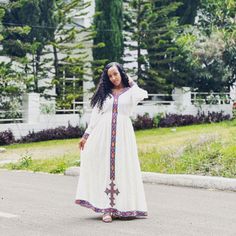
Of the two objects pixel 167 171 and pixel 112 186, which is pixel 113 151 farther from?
pixel 167 171

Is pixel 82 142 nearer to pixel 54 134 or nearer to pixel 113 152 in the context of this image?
pixel 113 152

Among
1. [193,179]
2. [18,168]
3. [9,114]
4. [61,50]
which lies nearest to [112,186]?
[193,179]

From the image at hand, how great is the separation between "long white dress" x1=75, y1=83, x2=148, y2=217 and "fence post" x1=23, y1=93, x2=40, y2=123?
17269 mm

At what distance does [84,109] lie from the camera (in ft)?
91.2

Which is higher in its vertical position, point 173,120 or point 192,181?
point 173,120

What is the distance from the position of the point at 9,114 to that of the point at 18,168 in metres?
9.10

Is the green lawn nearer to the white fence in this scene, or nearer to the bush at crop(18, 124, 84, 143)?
the bush at crop(18, 124, 84, 143)

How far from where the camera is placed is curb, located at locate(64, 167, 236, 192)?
1158 centimetres

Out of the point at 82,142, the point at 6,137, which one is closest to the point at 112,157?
the point at 82,142

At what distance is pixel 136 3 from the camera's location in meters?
31.3

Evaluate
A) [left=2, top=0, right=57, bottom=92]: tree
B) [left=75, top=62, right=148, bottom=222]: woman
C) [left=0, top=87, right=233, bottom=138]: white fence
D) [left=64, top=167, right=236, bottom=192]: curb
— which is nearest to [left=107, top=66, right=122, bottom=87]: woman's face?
Result: [left=75, top=62, right=148, bottom=222]: woman

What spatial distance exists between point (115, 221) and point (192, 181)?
3836mm

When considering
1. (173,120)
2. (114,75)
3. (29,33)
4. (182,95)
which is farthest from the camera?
(182,95)

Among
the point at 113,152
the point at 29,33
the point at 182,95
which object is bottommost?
the point at 113,152
